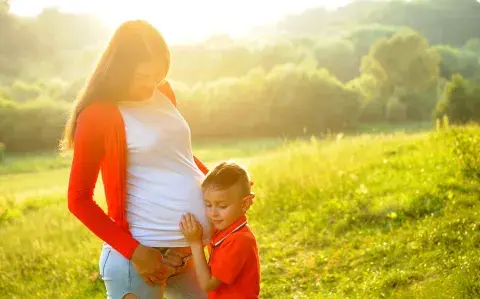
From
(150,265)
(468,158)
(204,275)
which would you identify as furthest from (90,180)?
(468,158)

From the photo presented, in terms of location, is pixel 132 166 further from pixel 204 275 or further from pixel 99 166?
pixel 204 275

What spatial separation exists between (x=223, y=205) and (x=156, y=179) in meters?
0.28

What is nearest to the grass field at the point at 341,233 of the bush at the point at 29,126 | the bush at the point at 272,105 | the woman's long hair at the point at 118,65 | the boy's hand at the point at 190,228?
the boy's hand at the point at 190,228

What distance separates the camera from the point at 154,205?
2.28m

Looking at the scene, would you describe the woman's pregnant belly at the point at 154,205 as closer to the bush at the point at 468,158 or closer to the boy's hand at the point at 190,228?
the boy's hand at the point at 190,228

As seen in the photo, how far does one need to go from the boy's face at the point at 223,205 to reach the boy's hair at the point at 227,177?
16 millimetres

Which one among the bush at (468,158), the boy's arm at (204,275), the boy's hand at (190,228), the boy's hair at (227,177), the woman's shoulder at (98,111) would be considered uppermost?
the woman's shoulder at (98,111)

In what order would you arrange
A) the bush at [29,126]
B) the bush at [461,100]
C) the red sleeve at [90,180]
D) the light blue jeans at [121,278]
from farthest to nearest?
the bush at [461,100]
the bush at [29,126]
the light blue jeans at [121,278]
the red sleeve at [90,180]

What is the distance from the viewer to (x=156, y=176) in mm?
2275

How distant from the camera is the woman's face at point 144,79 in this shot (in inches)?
88.5

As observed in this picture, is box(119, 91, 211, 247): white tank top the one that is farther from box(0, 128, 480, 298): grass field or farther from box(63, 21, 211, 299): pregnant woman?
box(0, 128, 480, 298): grass field

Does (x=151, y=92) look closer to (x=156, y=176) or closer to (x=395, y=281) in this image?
(x=156, y=176)

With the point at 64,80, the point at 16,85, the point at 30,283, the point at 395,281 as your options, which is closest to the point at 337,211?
the point at 395,281

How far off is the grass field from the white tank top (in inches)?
106
